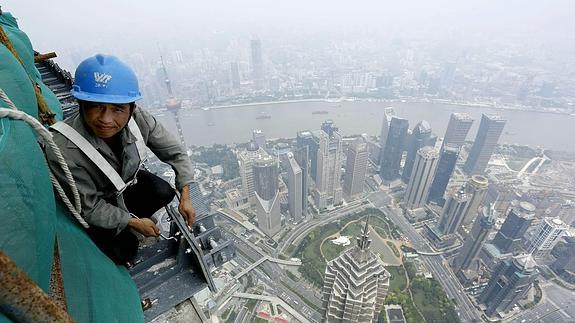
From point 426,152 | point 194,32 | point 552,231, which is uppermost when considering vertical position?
point 194,32

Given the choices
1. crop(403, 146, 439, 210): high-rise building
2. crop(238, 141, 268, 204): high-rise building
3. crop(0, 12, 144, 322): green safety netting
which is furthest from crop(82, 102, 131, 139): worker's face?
crop(403, 146, 439, 210): high-rise building

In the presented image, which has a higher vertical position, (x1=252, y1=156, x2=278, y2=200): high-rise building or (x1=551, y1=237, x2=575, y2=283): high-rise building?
(x1=252, y1=156, x2=278, y2=200): high-rise building

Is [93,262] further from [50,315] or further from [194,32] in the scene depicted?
[194,32]

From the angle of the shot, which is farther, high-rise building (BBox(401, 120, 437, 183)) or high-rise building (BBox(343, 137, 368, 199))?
high-rise building (BBox(401, 120, 437, 183))

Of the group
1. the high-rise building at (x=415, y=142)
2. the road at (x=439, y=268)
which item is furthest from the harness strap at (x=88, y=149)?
the high-rise building at (x=415, y=142)

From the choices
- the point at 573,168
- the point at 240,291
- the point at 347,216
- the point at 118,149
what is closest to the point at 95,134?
the point at 118,149

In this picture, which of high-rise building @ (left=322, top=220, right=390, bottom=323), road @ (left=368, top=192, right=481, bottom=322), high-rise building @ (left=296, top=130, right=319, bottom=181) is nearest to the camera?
high-rise building @ (left=322, top=220, right=390, bottom=323)

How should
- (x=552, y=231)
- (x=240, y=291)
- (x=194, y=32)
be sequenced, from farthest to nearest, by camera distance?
1. (x=194, y=32)
2. (x=552, y=231)
3. (x=240, y=291)

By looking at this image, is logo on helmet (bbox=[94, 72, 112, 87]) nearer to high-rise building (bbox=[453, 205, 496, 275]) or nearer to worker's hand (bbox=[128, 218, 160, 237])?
worker's hand (bbox=[128, 218, 160, 237])
